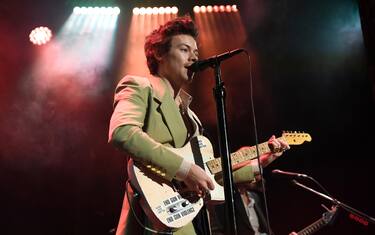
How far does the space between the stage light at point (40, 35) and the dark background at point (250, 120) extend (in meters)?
0.09

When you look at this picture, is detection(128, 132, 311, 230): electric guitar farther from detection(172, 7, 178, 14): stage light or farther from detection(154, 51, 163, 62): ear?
detection(172, 7, 178, 14): stage light

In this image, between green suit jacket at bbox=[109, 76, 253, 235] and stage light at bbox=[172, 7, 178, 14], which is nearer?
green suit jacket at bbox=[109, 76, 253, 235]

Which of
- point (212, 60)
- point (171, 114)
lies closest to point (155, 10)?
point (171, 114)

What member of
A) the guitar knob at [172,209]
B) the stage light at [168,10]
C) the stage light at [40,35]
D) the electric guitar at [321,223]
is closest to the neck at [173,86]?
the guitar knob at [172,209]

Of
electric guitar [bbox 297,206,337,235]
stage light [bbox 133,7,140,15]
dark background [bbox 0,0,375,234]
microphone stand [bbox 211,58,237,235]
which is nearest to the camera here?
microphone stand [bbox 211,58,237,235]

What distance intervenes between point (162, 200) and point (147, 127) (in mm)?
419

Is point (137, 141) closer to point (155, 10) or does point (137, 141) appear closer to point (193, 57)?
point (193, 57)

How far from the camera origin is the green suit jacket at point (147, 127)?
1914mm

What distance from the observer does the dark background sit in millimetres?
5449

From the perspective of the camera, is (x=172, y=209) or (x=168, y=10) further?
(x=168, y=10)

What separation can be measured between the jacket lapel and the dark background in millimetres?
3586

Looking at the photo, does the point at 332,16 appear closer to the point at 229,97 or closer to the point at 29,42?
the point at 229,97

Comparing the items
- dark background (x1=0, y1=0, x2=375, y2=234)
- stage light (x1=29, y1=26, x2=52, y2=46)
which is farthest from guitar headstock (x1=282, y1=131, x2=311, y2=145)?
stage light (x1=29, y1=26, x2=52, y2=46)

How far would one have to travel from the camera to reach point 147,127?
2143 mm
